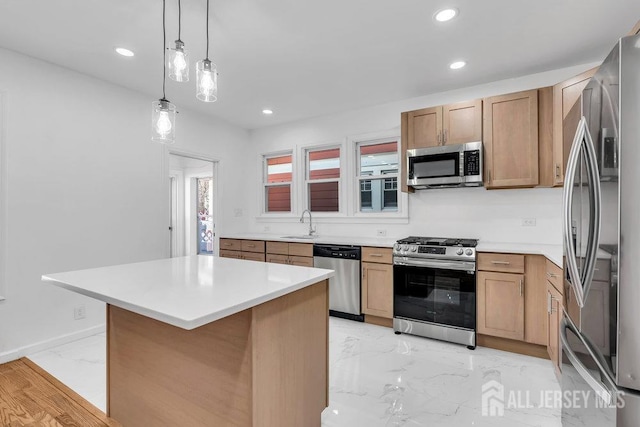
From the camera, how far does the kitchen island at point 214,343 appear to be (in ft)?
4.24

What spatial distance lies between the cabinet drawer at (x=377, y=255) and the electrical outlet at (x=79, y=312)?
2.96 metres

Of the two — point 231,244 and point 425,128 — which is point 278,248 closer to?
point 231,244

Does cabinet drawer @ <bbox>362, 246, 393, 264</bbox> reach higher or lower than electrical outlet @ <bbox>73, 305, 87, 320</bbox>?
higher

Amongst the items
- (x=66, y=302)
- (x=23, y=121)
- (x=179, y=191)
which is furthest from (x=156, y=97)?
(x=179, y=191)

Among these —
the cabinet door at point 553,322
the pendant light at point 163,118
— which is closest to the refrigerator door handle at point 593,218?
the cabinet door at point 553,322

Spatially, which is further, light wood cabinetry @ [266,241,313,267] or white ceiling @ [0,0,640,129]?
light wood cabinetry @ [266,241,313,267]

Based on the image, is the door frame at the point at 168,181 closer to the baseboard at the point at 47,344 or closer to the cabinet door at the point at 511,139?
the baseboard at the point at 47,344

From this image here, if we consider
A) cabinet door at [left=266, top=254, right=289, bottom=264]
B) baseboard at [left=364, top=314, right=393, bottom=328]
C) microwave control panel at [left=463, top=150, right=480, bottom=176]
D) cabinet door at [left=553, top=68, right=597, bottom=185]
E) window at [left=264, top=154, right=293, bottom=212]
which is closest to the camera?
cabinet door at [left=553, top=68, right=597, bottom=185]

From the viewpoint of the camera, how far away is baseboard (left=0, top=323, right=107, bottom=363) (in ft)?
8.77

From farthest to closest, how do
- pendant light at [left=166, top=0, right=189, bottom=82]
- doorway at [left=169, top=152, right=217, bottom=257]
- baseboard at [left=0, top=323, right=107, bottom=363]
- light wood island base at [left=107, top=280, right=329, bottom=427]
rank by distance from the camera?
doorway at [left=169, top=152, right=217, bottom=257], baseboard at [left=0, top=323, right=107, bottom=363], pendant light at [left=166, top=0, right=189, bottom=82], light wood island base at [left=107, top=280, right=329, bottom=427]

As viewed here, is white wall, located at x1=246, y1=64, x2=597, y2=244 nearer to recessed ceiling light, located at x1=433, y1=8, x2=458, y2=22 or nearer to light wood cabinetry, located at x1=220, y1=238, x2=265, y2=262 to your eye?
light wood cabinetry, located at x1=220, y1=238, x2=265, y2=262

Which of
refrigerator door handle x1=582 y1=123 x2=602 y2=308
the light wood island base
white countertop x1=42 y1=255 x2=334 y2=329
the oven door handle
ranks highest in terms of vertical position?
refrigerator door handle x1=582 y1=123 x2=602 y2=308

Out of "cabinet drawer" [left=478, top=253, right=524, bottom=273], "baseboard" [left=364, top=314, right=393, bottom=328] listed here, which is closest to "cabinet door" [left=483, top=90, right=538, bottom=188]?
"cabinet drawer" [left=478, top=253, right=524, bottom=273]

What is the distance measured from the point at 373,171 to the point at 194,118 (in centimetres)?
260
